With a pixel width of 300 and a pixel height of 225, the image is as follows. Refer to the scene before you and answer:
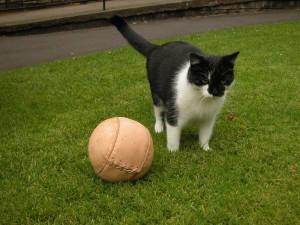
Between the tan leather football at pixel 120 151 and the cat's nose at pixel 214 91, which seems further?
the cat's nose at pixel 214 91

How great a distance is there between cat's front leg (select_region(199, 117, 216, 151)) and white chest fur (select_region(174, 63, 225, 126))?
154mm

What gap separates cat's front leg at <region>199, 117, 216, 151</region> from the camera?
5.04 metres

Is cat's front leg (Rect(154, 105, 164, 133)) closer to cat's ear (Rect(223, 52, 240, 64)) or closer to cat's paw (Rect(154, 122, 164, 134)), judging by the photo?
cat's paw (Rect(154, 122, 164, 134))

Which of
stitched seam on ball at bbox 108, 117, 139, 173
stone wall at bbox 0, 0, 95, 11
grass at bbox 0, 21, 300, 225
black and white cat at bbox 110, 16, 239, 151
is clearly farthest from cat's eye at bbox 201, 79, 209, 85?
stone wall at bbox 0, 0, 95, 11

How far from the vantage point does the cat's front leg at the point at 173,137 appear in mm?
4945

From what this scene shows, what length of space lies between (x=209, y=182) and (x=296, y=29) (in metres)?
8.76

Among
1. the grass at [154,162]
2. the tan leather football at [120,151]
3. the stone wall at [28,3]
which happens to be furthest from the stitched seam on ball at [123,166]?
the stone wall at [28,3]

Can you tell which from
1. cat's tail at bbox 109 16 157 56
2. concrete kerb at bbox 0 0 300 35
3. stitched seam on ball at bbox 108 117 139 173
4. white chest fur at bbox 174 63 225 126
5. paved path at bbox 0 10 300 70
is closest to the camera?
stitched seam on ball at bbox 108 117 139 173

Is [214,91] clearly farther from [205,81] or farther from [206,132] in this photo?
[206,132]

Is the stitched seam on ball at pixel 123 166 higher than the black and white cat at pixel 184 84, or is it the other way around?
the black and white cat at pixel 184 84

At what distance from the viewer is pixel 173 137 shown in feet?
16.4

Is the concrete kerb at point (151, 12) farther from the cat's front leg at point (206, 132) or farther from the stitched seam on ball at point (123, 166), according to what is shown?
the stitched seam on ball at point (123, 166)

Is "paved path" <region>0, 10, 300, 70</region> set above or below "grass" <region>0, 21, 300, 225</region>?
below

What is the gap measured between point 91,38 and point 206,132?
7.57 m
